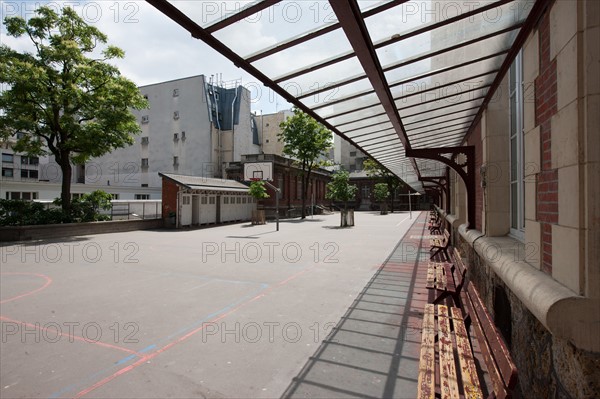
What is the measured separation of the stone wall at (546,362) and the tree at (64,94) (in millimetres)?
19624

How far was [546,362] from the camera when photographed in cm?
249

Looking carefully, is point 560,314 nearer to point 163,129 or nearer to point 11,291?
point 11,291

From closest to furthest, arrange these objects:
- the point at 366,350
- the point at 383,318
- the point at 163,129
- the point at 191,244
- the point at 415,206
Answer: the point at 366,350 → the point at 383,318 → the point at 191,244 → the point at 163,129 → the point at 415,206

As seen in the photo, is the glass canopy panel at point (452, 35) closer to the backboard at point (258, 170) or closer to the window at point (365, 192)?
the backboard at point (258, 170)

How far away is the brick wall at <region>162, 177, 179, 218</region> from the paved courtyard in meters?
12.1

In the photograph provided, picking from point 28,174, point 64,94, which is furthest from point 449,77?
point 28,174

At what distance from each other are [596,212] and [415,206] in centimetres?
5844

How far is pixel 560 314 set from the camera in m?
2.02

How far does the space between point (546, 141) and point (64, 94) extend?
20.1 metres

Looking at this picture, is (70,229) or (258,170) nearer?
(70,229)

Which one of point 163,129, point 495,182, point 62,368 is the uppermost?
point 163,129

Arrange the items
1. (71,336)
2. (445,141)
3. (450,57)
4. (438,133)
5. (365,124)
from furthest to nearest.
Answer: (445,141) → (438,133) → (365,124) → (71,336) → (450,57)

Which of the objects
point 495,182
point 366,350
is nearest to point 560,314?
point 366,350

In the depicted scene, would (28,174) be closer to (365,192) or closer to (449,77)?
(365,192)
